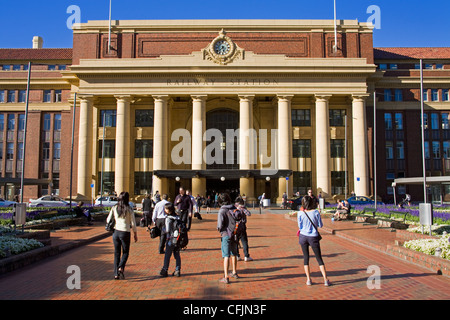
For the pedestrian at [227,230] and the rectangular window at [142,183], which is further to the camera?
the rectangular window at [142,183]

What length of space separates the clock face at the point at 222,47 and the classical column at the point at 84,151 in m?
16.0

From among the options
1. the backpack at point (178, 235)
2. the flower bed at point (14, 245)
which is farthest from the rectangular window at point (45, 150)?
the backpack at point (178, 235)

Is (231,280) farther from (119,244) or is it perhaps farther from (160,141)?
(160,141)

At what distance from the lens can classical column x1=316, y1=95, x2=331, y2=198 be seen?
1746 inches

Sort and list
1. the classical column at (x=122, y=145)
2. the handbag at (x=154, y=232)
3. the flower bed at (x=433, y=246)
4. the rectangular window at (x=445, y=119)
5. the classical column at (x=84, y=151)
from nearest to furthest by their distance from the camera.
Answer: the handbag at (x=154, y=232), the flower bed at (x=433, y=246), the classical column at (x=122, y=145), the classical column at (x=84, y=151), the rectangular window at (x=445, y=119)

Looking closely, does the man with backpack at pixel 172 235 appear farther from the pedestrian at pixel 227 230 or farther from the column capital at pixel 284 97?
the column capital at pixel 284 97

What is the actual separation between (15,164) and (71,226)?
40.5 metres

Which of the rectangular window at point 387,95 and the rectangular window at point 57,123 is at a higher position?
the rectangular window at point 387,95

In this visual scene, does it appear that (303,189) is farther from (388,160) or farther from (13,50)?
(13,50)

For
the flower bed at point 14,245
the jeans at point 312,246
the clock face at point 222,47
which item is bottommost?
the flower bed at point 14,245

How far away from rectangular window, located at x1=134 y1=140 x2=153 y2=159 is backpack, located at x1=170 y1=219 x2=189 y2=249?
133ft

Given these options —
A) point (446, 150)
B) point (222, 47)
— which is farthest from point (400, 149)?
point (222, 47)

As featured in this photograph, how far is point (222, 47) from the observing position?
46219mm

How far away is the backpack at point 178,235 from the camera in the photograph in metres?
8.48
